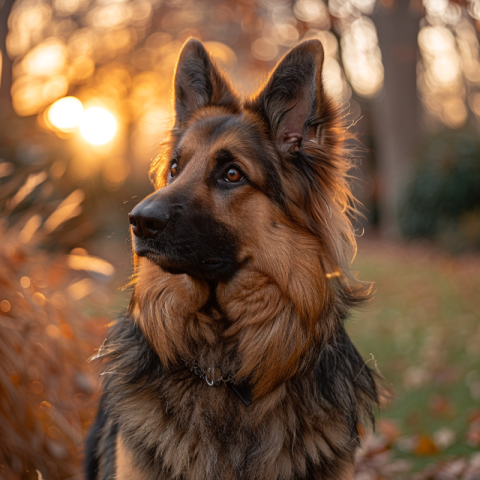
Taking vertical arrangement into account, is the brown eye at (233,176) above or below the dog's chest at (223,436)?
above

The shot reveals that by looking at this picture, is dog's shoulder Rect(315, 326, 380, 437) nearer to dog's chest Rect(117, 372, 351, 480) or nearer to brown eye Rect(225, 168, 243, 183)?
dog's chest Rect(117, 372, 351, 480)

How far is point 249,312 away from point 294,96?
132 centimetres

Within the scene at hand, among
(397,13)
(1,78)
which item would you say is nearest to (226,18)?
(397,13)

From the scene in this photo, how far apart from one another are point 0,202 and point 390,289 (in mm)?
8340

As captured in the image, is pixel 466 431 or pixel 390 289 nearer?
pixel 466 431

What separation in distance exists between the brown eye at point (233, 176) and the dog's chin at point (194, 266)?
20.2 inches

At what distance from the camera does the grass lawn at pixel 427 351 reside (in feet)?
15.0

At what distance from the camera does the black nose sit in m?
2.53

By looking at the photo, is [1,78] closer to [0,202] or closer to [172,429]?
[0,202]

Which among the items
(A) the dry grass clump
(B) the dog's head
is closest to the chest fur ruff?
(B) the dog's head

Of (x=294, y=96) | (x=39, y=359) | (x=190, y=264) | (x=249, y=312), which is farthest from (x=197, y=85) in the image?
(x=39, y=359)

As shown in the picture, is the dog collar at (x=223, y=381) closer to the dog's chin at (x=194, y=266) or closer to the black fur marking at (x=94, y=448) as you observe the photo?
the dog's chin at (x=194, y=266)

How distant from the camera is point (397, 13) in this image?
16.6 metres

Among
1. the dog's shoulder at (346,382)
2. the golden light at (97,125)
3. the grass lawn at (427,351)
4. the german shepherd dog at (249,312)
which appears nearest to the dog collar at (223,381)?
the german shepherd dog at (249,312)
